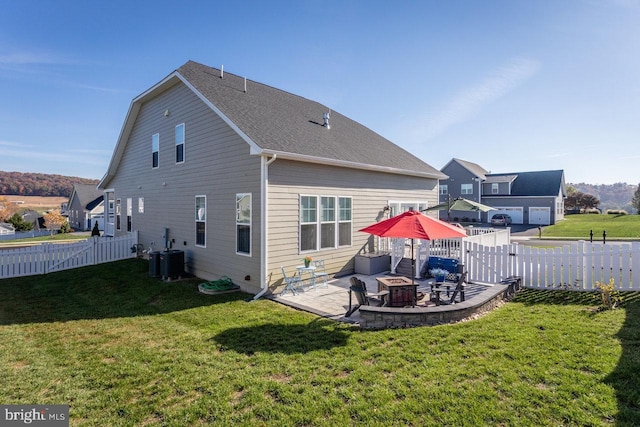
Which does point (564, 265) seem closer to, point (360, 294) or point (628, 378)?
point (628, 378)

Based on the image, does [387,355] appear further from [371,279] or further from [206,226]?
[206,226]

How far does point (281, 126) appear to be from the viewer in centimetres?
1040

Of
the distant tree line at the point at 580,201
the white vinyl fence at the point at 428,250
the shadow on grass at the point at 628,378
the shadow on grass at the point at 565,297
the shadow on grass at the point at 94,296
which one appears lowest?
the shadow on grass at the point at 94,296

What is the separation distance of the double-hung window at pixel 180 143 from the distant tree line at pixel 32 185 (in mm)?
90801

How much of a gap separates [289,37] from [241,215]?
26.5 ft

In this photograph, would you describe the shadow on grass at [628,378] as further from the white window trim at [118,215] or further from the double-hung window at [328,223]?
the white window trim at [118,215]

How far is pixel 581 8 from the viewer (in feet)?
28.8

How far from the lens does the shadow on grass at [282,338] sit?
199 inches

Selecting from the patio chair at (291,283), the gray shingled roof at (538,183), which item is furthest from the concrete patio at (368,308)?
the gray shingled roof at (538,183)

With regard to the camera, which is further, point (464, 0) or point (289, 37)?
point (289, 37)

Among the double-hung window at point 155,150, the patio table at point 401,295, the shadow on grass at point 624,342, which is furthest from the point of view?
the double-hung window at point 155,150

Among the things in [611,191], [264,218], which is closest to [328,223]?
[264,218]

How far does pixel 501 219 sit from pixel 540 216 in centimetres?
575

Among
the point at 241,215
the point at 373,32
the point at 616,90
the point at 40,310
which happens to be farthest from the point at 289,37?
the point at 616,90
